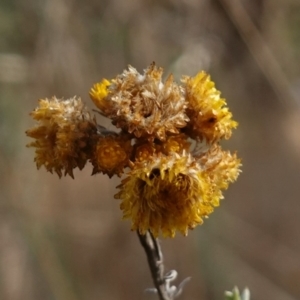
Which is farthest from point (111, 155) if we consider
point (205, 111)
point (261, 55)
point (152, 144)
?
point (261, 55)

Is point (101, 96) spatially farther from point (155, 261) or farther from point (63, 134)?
point (155, 261)

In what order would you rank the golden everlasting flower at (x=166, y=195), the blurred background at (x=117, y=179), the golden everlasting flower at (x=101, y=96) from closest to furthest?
the golden everlasting flower at (x=166, y=195), the golden everlasting flower at (x=101, y=96), the blurred background at (x=117, y=179)

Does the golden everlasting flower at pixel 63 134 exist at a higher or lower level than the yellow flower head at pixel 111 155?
higher

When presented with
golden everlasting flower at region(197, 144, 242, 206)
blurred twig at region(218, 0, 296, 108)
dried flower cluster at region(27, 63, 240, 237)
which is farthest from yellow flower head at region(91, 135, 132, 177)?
blurred twig at region(218, 0, 296, 108)

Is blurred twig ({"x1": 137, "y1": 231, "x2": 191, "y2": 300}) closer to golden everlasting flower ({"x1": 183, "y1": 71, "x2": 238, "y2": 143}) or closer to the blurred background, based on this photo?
golden everlasting flower ({"x1": 183, "y1": 71, "x2": 238, "y2": 143})

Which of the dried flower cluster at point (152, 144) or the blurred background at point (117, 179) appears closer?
the dried flower cluster at point (152, 144)

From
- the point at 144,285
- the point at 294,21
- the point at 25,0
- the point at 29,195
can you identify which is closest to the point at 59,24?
the point at 25,0

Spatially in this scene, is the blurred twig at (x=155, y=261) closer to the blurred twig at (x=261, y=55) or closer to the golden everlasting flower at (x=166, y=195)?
the golden everlasting flower at (x=166, y=195)

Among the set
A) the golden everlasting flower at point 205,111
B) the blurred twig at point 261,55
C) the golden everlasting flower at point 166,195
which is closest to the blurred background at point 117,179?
the blurred twig at point 261,55
